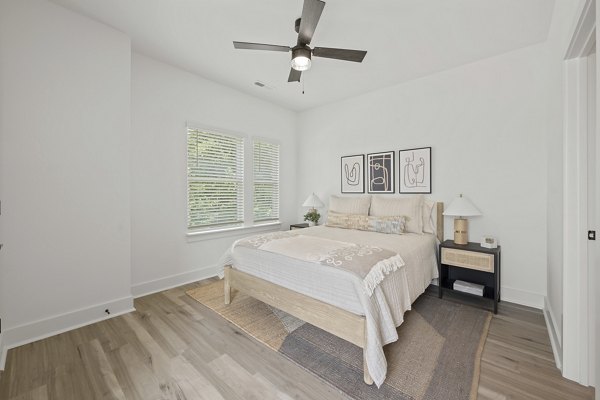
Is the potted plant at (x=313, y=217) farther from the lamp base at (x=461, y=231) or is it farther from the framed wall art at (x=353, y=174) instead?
the lamp base at (x=461, y=231)

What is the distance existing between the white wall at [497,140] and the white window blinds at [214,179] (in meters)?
2.43

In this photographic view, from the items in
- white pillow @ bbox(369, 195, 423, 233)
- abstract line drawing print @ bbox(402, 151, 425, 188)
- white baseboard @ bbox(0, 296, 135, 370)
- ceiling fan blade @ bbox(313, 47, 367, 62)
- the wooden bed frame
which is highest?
ceiling fan blade @ bbox(313, 47, 367, 62)

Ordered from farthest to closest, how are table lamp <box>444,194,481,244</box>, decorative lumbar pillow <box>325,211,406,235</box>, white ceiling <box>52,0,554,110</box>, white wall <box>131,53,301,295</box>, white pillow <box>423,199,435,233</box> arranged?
white pillow <box>423,199,435,233</box> → decorative lumbar pillow <box>325,211,406,235</box> → white wall <box>131,53,301,295</box> → table lamp <box>444,194,481,244</box> → white ceiling <box>52,0,554,110</box>

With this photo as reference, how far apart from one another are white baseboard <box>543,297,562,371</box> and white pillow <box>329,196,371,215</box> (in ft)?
6.88

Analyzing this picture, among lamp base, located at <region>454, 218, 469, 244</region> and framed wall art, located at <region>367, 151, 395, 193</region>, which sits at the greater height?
framed wall art, located at <region>367, 151, 395, 193</region>

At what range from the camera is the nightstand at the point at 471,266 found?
2484 mm

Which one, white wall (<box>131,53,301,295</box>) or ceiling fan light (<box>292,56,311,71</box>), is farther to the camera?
white wall (<box>131,53,301,295</box>)

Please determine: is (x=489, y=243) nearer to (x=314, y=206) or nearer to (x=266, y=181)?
(x=314, y=206)

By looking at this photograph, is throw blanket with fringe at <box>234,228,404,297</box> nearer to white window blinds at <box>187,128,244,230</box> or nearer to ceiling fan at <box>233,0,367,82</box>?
white window blinds at <box>187,128,244,230</box>

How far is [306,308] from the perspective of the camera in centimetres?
196

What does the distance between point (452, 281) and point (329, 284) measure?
6.84ft

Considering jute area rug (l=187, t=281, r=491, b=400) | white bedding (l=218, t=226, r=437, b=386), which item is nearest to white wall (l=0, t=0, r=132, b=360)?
jute area rug (l=187, t=281, r=491, b=400)

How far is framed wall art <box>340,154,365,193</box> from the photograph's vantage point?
4.01 metres

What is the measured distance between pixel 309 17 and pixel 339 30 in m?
0.76
